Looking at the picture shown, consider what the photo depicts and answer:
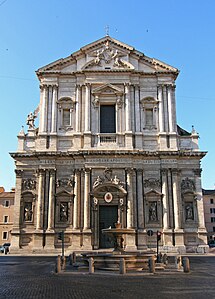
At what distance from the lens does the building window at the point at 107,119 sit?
31.8 meters

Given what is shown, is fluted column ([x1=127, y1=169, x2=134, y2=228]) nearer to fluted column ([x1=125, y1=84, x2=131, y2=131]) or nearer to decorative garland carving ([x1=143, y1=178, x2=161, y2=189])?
decorative garland carving ([x1=143, y1=178, x2=161, y2=189])

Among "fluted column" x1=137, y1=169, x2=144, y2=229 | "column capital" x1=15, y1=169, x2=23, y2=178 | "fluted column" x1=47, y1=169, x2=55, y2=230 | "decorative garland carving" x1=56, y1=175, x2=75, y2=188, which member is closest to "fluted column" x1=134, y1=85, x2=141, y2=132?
"fluted column" x1=137, y1=169, x2=144, y2=229

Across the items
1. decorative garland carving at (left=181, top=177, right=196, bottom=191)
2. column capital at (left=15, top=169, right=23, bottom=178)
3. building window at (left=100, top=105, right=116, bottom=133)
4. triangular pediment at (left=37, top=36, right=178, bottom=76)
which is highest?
triangular pediment at (left=37, top=36, right=178, bottom=76)

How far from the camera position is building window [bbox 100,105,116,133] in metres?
31.8

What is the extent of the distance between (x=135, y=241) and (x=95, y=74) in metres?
14.7

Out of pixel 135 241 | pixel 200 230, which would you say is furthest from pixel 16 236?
pixel 200 230

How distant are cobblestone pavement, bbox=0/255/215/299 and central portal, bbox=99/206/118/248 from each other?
45.8ft

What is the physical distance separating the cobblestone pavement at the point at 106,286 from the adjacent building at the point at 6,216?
142 feet

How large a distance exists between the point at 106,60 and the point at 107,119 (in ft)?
18.1

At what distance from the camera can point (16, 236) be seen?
96.1 ft

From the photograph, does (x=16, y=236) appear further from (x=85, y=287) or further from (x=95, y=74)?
(x=85, y=287)

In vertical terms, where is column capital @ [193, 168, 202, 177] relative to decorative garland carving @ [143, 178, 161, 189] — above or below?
above

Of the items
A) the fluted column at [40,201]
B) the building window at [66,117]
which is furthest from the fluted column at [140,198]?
the fluted column at [40,201]

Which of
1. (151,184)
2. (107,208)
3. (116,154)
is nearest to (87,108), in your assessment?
(116,154)
